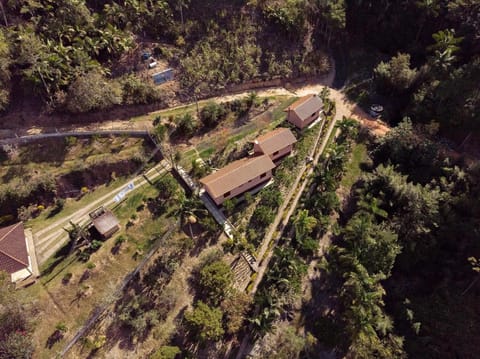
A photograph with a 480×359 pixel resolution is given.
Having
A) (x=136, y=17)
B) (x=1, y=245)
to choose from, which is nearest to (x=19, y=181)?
(x=1, y=245)

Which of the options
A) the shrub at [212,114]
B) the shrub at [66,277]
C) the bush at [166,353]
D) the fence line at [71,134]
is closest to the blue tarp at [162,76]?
the shrub at [212,114]

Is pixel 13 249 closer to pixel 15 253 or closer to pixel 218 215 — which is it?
pixel 15 253

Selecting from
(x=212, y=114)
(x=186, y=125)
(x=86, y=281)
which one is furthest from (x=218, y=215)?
(x=86, y=281)

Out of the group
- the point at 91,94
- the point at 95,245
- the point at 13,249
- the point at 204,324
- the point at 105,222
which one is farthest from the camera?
the point at 91,94

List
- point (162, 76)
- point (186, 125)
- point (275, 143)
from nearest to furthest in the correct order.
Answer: point (275, 143)
point (186, 125)
point (162, 76)

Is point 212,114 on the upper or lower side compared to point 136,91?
lower

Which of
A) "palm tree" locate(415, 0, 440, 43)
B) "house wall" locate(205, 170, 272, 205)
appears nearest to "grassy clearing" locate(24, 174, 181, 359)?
"house wall" locate(205, 170, 272, 205)

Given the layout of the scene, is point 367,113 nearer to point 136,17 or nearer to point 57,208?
point 136,17
